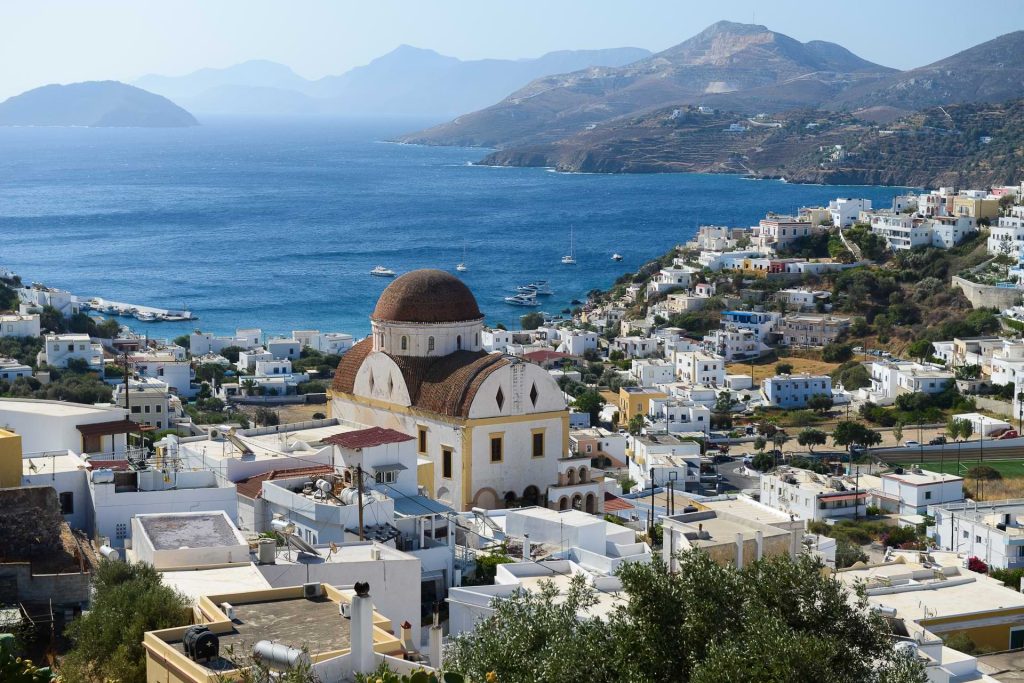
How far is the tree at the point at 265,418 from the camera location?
144ft

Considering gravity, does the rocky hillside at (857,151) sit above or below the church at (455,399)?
above

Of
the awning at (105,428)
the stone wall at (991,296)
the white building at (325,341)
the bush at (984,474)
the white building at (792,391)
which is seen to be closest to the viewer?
the awning at (105,428)

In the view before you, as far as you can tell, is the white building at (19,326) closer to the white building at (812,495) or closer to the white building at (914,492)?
the white building at (812,495)

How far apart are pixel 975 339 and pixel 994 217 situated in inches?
868

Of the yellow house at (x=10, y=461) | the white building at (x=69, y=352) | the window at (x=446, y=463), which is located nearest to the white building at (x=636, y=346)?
the white building at (x=69, y=352)

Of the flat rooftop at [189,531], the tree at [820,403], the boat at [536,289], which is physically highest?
the flat rooftop at [189,531]

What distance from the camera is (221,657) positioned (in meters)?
9.62

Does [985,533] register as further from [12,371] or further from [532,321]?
[532,321]

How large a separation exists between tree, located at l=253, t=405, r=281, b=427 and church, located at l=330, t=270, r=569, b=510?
1962 cm

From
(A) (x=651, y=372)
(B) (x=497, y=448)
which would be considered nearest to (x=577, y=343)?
(A) (x=651, y=372)

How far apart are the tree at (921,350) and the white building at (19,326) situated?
32540 millimetres

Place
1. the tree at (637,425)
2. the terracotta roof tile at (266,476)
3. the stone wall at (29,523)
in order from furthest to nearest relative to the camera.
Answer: the tree at (637,425)
the terracotta roof tile at (266,476)
the stone wall at (29,523)

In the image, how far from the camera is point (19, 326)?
190ft

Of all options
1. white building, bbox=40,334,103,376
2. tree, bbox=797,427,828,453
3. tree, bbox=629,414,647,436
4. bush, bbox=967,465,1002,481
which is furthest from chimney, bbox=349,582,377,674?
white building, bbox=40,334,103,376
